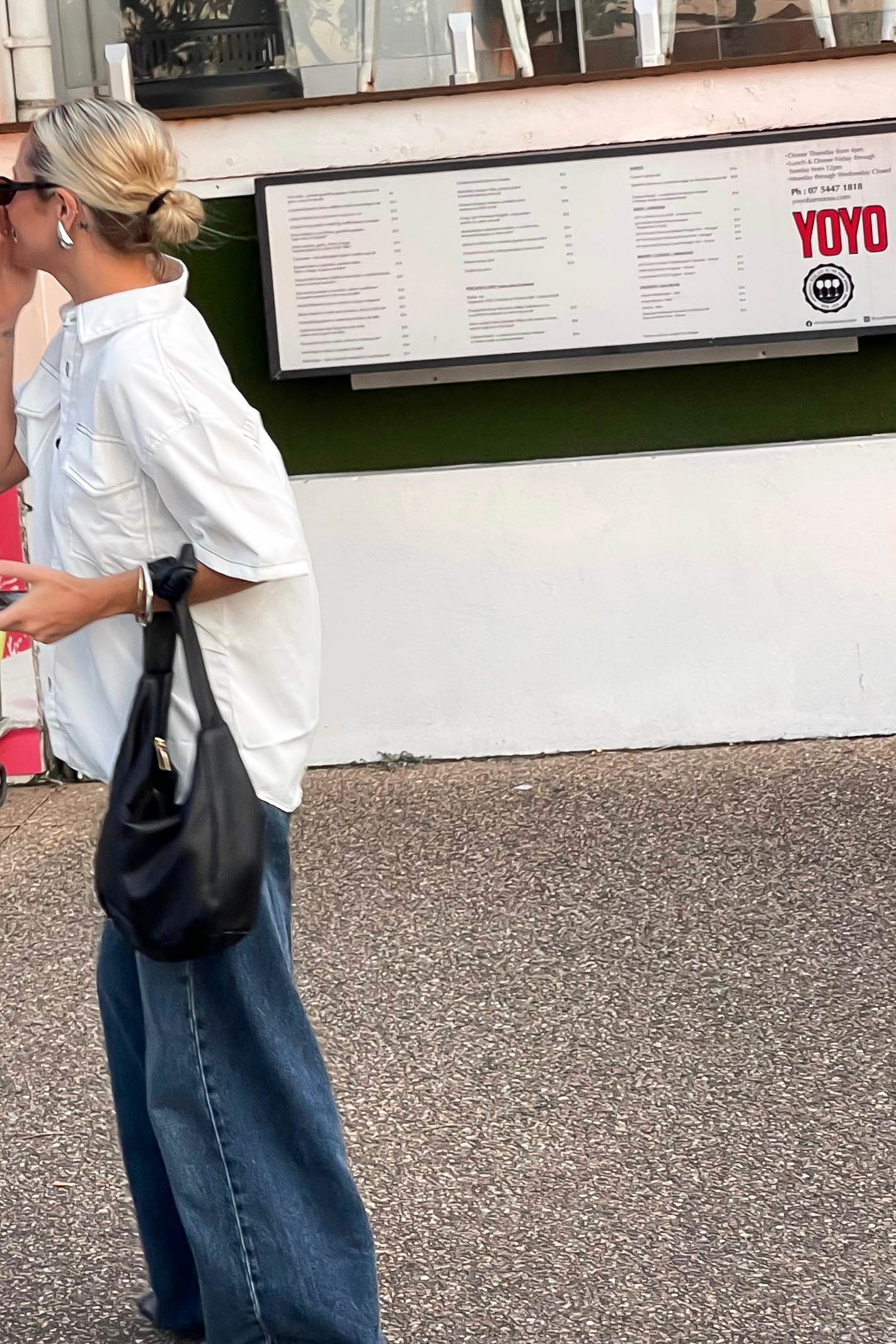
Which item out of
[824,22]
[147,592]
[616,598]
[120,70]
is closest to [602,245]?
[824,22]

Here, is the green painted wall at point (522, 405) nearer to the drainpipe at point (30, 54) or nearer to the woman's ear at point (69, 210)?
the drainpipe at point (30, 54)

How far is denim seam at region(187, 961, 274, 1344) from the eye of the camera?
91.1 inches

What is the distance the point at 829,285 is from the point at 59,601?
4.34m

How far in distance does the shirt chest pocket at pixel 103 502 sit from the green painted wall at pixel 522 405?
3887mm

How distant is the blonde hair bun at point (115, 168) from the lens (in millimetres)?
2256

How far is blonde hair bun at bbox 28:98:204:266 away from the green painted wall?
3742 millimetres

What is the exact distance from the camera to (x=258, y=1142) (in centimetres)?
235

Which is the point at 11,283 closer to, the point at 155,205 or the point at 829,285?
the point at 155,205

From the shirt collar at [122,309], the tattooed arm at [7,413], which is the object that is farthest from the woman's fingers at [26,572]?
the tattooed arm at [7,413]

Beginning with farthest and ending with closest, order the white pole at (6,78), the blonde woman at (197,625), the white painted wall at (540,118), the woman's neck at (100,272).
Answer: the white pole at (6,78)
the white painted wall at (540,118)
the woman's neck at (100,272)
the blonde woman at (197,625)

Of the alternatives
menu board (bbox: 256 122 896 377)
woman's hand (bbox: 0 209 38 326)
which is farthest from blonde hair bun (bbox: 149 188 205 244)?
menu board (bbox: 256 122 896 377)

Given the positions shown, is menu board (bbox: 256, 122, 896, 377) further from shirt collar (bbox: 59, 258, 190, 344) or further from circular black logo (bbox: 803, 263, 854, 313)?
shirt collar (bbox: 59, 258, 190, 344)

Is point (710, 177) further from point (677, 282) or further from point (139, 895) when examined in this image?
point (139, 895)

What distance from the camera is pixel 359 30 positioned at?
20.0ft
